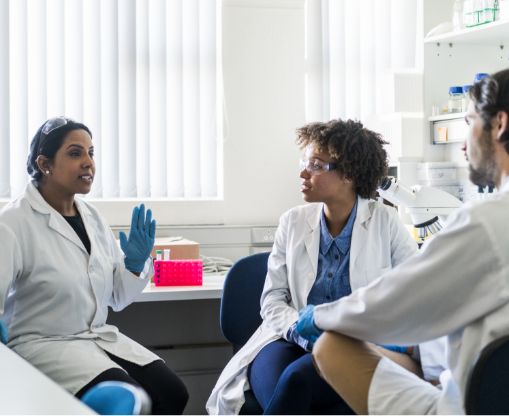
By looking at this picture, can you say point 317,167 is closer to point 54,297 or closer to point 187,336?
point 54,297

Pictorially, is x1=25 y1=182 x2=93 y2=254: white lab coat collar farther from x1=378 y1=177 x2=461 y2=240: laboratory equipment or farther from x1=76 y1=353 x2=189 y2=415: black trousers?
x1=378 y1=177 x2=461 y2=240: laboratory equipment

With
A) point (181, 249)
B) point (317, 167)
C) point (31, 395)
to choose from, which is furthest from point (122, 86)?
point (31, 395)

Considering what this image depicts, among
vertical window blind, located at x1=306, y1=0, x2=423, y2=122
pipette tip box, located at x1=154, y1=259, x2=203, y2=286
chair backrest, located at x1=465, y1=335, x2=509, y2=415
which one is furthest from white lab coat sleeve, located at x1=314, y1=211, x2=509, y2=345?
vertical window blind, located at x1=306, y1=0, x2=423, y2=122

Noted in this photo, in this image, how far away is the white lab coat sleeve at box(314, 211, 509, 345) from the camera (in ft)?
3.96

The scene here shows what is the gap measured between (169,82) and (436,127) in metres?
1.28

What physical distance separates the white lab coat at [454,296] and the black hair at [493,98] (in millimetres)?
130

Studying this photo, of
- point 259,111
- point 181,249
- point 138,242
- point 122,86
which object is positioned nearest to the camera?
point 138,242

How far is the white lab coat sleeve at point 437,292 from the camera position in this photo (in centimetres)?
121

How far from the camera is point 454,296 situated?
1.23 meters

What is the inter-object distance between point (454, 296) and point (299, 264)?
1.01 m

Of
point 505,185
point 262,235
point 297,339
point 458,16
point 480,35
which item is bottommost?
point 297,339

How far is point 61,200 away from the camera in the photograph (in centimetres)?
222

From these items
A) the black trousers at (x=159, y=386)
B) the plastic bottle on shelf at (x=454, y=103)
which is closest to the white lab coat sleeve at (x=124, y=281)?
the black trousers at (x=159, y=386)

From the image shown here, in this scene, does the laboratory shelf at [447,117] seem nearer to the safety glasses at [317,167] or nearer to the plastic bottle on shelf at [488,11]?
the plastic bottle on shelf at [488,11]
